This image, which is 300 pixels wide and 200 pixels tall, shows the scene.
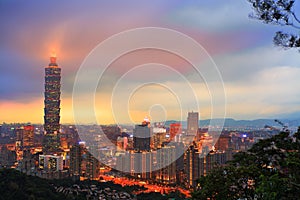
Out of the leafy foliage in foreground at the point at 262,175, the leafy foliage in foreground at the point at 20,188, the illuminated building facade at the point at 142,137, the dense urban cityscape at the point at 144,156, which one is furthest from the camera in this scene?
the illuminated building facade at the point at 142,137

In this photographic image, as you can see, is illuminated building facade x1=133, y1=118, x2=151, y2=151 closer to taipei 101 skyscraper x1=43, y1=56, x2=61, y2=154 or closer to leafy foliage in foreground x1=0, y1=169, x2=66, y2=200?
leafy foliage in foreground x1=0, y1=169, x2=66, y2=200

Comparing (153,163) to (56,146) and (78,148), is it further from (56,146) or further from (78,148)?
(56,146)

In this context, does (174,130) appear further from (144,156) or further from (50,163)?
(50,163)

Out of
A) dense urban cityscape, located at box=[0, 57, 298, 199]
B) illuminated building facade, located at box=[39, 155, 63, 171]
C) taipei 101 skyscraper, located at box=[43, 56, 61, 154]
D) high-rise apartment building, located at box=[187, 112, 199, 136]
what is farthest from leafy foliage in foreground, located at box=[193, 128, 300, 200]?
taipei 101 skyscraper, located at box=[43, 56, 61, 154]

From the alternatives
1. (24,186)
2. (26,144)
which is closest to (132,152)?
(24,186)

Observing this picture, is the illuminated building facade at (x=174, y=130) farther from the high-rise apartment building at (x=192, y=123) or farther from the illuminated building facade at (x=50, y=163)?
the illuminated building facade at (x=50, y=163)


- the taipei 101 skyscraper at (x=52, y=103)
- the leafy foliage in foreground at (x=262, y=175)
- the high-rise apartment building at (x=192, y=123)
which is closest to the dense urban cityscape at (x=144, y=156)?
the high-rise apartment building at (x=192, y=123)

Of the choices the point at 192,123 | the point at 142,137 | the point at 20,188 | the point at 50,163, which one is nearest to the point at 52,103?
the point at 50,163

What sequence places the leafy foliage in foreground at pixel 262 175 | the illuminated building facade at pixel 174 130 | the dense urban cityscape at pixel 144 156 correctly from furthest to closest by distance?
the illuminated building facade at pixel 174 130 < the dense urban cityscape at pixel 144 156 < the leafy foliage in foreground at pixel 262 175
